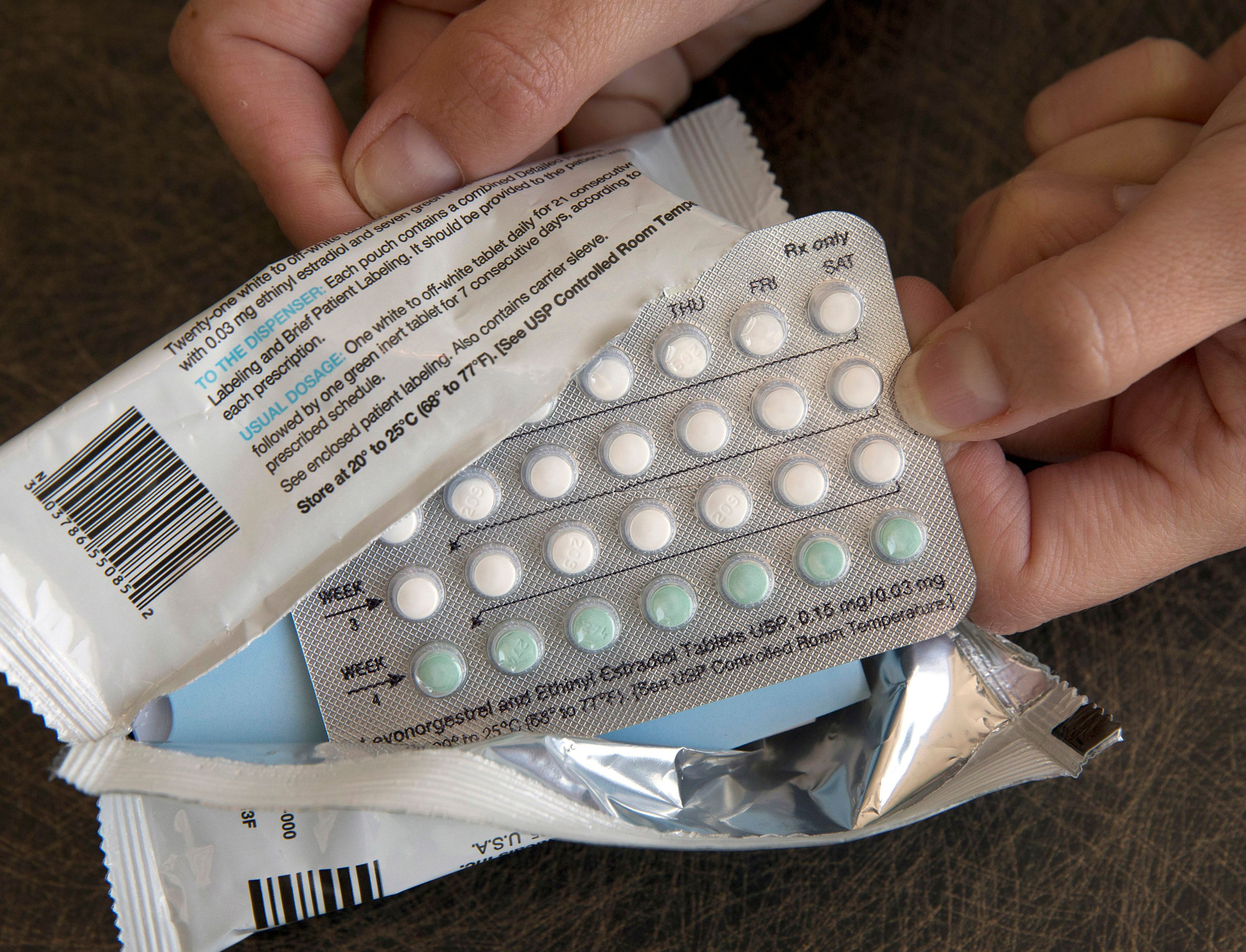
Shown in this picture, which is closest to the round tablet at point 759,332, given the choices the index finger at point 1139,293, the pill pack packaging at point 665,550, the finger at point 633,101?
the pill pack packaging at point 665,550

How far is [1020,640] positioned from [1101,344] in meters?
0.25

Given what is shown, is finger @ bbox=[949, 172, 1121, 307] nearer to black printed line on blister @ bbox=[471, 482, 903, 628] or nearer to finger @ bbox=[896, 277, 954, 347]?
finger @ bbox=[896, 277, 954, 347]

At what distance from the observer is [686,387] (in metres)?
0.40

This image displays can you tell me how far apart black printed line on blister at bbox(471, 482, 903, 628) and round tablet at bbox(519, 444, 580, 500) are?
0.15 ft

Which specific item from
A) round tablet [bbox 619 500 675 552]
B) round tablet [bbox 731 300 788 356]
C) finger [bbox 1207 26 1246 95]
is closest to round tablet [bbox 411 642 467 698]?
round tablet [bbox 619 500 675 552]

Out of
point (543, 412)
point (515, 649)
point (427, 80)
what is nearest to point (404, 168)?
point (427, 80)

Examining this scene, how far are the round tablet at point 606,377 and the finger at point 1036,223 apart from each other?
217mm

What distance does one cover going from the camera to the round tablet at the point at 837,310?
40cm

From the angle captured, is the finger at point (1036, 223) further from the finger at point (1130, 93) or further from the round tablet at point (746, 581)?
the round tablet at point (746, 581)

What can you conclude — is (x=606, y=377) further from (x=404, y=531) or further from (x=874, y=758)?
(x=874, y=758)

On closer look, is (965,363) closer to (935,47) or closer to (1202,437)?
(1202,437)

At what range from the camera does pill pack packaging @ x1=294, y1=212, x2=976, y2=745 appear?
389mm

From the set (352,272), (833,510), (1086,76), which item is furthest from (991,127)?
(352,272)

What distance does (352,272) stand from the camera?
0.37 meters
